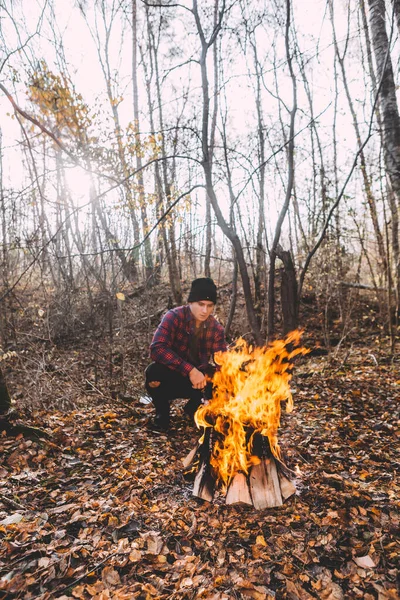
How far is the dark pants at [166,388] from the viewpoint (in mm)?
3848

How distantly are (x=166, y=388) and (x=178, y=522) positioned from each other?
5.42ft

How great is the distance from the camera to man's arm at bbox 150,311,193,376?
3584mm

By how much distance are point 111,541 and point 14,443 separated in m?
1.59

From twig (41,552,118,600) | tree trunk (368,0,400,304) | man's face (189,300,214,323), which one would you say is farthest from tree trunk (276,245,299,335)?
twig (41,552,118,600)

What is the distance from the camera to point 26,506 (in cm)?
237

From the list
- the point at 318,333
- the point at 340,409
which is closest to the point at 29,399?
the point at 340,409

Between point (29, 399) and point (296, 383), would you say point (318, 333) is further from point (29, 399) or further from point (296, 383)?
point (29, 399)

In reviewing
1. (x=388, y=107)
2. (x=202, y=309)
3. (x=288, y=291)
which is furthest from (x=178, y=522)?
(x=388, y=107)

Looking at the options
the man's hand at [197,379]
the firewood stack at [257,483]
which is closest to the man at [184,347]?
the man's hand at [197,379]

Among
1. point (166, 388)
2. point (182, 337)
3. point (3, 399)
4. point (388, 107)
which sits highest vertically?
point (388, 107)

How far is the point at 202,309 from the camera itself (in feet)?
12.3

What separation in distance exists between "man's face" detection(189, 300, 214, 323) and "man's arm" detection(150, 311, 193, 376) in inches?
9.8

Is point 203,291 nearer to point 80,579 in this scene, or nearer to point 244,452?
point 244,452

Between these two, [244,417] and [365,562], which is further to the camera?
[244,417]
